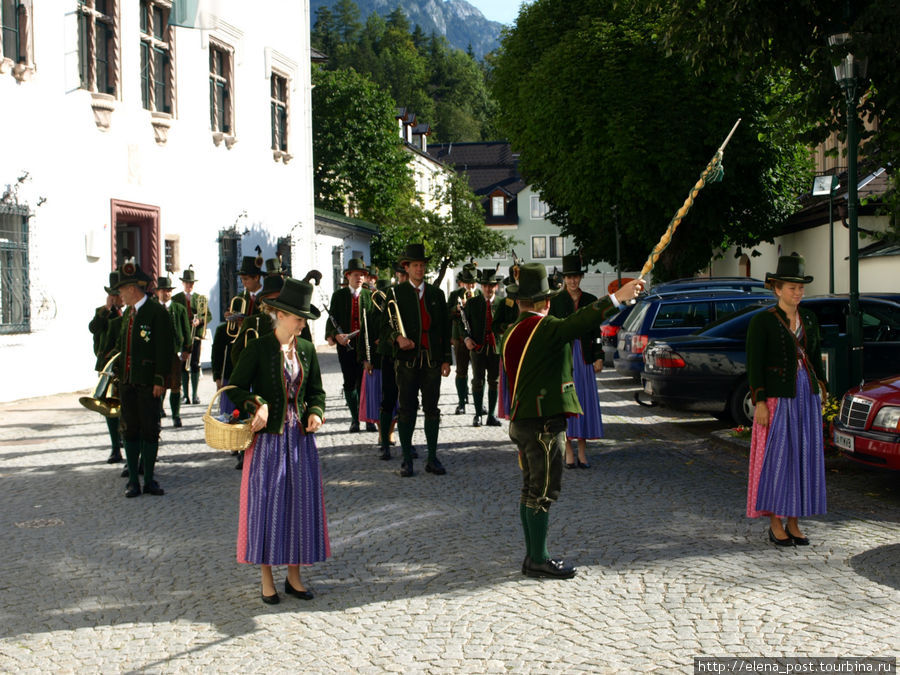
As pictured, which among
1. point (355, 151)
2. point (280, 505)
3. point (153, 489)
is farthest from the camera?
point (355, 151)

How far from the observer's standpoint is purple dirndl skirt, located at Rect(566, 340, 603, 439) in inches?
394

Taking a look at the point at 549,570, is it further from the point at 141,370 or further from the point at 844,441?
the point at 141,370

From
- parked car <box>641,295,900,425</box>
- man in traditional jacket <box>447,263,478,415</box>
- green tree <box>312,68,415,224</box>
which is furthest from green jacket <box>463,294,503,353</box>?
green tree <box>312,68,415,224</box>

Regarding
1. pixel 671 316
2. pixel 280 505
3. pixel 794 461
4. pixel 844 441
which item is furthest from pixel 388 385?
pixel 671 316

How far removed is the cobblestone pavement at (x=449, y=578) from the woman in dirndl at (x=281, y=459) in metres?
0.31

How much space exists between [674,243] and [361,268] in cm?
2169

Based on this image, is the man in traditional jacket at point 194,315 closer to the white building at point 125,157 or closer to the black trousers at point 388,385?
the white building at point 125,157

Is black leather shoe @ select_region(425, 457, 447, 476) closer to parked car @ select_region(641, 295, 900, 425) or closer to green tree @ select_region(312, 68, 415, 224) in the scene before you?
parked car @ select_region(641, 295, 900, 425)

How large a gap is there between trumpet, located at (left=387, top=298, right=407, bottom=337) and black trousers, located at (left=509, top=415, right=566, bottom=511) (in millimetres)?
3575

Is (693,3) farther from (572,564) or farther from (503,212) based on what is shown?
(503,212)

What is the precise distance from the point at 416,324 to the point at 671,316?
8.09m

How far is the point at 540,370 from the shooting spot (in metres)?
6.10

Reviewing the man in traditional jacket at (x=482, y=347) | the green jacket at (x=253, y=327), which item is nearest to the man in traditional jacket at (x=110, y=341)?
the green jacket at (x=253, y=327)

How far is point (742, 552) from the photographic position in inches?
259
